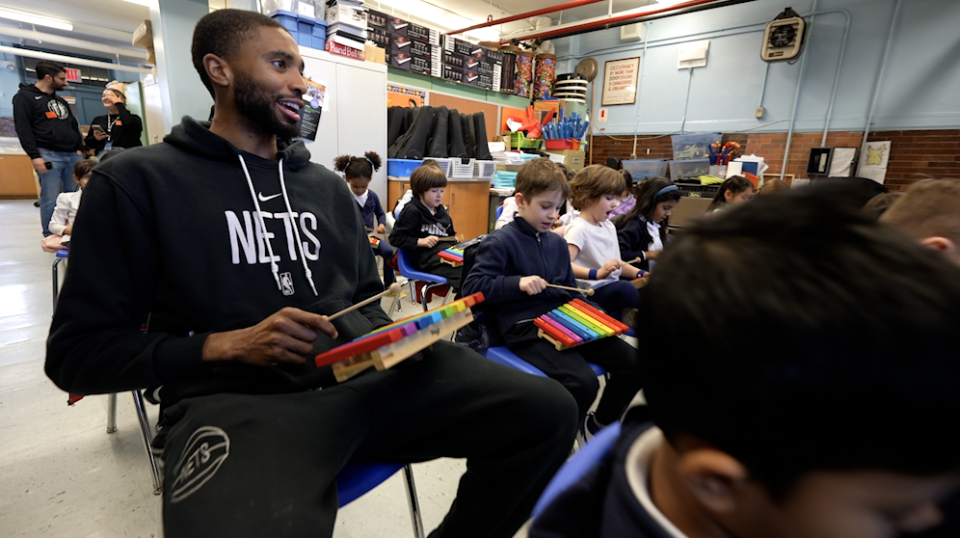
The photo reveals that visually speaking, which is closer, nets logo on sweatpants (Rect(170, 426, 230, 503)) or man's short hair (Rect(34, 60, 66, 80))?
nets logo on sweatpants (Rect(170, 426, 230, 503))

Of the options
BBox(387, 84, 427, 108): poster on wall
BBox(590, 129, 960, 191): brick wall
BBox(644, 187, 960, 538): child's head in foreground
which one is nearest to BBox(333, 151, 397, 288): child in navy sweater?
BBox(387, 84, 427, 108): poster on wall

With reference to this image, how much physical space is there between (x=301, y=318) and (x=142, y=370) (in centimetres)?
32

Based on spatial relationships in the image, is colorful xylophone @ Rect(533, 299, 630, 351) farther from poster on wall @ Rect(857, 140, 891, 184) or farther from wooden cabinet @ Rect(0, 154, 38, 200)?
wooden cabinet @ Rect(0, 154, 38, 200)

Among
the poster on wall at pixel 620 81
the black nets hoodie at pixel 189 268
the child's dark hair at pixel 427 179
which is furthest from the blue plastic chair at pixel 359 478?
the poster on wall at pixel 620 81

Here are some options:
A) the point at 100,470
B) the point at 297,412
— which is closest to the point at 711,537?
the point at 297,412

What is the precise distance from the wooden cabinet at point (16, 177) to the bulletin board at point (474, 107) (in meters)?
9.29

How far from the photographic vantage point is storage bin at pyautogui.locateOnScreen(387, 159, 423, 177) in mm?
4549

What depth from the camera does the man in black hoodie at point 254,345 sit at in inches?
28.9

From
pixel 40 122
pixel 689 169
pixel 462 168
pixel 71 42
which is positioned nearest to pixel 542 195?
pixel 462 168

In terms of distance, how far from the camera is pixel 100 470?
152 cm

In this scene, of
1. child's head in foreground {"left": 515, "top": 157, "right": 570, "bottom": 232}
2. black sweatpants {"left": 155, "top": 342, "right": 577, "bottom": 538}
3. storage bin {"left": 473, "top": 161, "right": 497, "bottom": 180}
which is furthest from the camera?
storage bin {"left": 473, "top": 161, "right": 497, "bottom": 180}

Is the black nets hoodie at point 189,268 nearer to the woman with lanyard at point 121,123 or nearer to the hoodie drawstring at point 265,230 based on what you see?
the hoodie drawstring at point 265,230

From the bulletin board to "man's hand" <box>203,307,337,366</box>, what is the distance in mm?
5538

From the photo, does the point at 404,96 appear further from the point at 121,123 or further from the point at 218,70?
the point at 218,70
